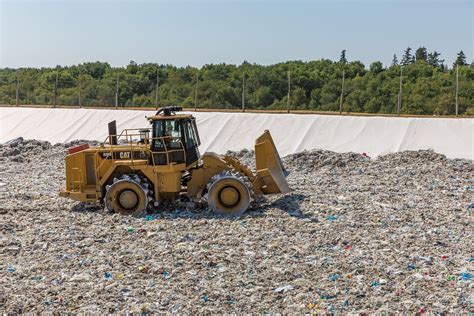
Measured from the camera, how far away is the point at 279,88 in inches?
1366

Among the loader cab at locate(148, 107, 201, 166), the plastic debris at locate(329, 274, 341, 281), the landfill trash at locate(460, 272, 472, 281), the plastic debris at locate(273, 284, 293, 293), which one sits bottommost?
the plastic debris at locate(273, 284, 293, 293)

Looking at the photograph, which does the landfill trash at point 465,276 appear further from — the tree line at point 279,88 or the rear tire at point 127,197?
the tree line at point 279,88

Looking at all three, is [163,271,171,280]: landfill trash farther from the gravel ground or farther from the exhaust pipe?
the exhaust pipe

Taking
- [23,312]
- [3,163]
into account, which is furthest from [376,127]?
[23,312]

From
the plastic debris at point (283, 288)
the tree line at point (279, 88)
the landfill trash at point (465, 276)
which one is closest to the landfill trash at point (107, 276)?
the plastic debris at point (283, 288)

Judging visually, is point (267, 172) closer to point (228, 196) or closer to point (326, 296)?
point (228, 196)

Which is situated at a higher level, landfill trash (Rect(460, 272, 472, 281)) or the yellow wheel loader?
the yellow wheel loader

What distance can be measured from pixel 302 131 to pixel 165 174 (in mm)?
10712

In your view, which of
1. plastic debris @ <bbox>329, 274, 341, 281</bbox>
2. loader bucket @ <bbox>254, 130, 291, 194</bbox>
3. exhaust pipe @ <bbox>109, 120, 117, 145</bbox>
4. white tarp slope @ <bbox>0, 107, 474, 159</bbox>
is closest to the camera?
plastic debris @ <bbox>329, 274, 341, 281</bbox>

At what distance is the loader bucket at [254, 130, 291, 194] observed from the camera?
11.4 meters

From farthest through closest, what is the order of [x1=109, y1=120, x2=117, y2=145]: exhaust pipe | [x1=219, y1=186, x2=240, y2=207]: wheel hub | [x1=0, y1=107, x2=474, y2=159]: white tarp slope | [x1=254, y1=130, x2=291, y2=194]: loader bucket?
[x1=0, y1=107, x2=474, y2=159]: white tarp slope < [x1=109, y1=120, x2=117, y2=145]: exhaust pipe < [x1=254, y1=130, x2=291, y2=194]: loader bucket < [x1=219, y1=186, x2=240, y2=207]: wheel hub

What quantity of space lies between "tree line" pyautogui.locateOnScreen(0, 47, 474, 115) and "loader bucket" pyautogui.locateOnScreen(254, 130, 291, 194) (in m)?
15.3

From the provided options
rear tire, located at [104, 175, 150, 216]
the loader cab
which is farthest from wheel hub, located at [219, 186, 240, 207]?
rear tire, located at [104, 175, 150, 216]

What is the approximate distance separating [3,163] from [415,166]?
12.9 metres
